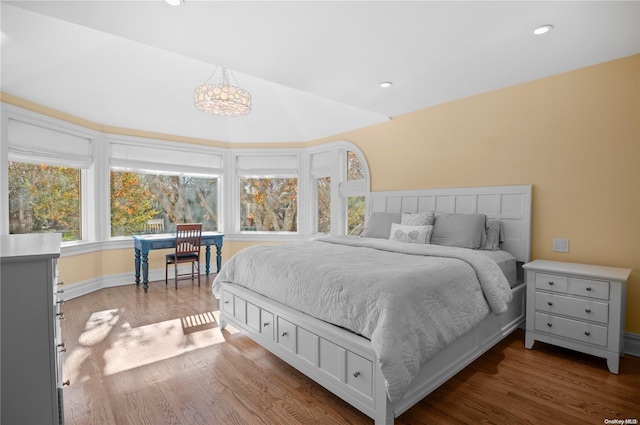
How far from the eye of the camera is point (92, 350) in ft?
8.66

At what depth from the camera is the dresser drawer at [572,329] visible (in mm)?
2314

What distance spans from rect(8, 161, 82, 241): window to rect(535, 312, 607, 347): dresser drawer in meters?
5.29

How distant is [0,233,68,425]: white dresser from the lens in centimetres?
116

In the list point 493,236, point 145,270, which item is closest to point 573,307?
point 493,236

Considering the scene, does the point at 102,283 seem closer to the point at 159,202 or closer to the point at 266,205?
the point at 159,202

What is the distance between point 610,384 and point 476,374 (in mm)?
835

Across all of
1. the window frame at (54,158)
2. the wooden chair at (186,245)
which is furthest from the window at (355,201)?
the window frame at (54,158)

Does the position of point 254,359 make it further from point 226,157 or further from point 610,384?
point 226,157

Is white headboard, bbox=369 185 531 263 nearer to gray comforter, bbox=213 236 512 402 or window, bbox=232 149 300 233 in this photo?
gray comforter, bbox=213 236 512 402

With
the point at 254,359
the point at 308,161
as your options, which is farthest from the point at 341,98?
the point at 254,359

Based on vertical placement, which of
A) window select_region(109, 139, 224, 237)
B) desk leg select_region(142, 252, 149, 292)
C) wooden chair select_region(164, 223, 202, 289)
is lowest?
desk leg select_region(142, 252, 149, 292)

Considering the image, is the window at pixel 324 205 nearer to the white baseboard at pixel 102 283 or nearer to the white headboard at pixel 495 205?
the white headboard at pixel 495 205

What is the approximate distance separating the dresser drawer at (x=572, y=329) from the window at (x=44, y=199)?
5288mm

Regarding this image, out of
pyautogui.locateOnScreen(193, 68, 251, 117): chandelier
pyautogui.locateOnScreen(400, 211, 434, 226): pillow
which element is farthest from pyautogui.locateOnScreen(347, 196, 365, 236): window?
pyautogui.locateOnScreen(193, 68, 251, 117): chandelier
